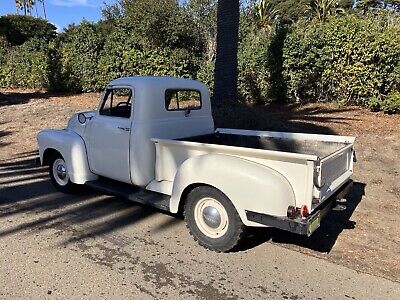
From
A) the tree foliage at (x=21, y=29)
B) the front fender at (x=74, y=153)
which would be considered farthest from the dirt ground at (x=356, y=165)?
the tree foliage at (x=21, y=29)

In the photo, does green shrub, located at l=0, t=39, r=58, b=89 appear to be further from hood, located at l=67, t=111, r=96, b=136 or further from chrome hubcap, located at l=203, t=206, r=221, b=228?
chrome hubcap, located at l=203, t=206, r=221, b=228

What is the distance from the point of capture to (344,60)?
35.3ft

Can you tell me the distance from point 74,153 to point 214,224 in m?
2.41

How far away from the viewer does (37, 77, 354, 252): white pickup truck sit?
3400 millimetres

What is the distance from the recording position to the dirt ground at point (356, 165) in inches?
155

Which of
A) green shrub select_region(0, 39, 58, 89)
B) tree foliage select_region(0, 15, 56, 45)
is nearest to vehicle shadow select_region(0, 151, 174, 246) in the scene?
green shrub select_region(0, 39, 58, 89)

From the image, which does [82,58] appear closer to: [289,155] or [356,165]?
[356,165]

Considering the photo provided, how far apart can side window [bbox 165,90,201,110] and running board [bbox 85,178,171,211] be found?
3.65 ft

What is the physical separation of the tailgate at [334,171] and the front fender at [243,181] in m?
0.35

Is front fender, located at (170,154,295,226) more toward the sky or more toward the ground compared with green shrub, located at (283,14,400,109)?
more toward the ground

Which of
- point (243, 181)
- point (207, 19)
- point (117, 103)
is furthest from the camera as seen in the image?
point (207, 19)

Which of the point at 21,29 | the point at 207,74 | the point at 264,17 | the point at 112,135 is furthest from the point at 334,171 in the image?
the point at 21,29

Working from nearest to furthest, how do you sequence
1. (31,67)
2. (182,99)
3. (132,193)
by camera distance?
(132,193), (182,99), (31,67)

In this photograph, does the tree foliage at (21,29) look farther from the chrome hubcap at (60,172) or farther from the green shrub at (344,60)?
the chrome hubcap at (60,172)
